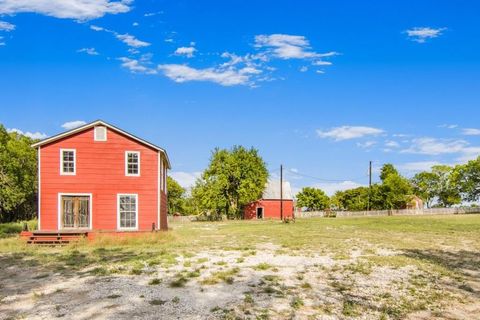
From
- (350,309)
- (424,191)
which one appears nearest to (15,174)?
(350,309)

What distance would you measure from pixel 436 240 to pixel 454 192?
8834 centimetres

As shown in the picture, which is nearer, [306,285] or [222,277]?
[306,285]

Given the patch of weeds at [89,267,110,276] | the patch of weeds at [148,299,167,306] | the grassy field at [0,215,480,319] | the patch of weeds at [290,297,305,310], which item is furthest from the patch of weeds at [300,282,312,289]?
the patch of weeds at [89,267,110,276]

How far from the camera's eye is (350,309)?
31.8 ft

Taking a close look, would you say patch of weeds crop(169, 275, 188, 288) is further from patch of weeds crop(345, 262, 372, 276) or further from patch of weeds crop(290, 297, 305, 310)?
patch of weeds crop(345, 262, 372, 276)

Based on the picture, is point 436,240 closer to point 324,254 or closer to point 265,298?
point 324,254

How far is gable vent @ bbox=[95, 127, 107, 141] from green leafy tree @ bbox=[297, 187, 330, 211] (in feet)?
260

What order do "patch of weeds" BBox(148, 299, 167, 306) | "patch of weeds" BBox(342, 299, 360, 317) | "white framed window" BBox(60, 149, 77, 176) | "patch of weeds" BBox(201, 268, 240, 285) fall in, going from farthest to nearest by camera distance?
"white framed window" BBox(60, 149, 77, 176) → "patch of weeds" BBox(201, 268, 240, 285) → "patch of weeds" BBox(148, 299, 167, 306) → "patch of weeds" BBox(342, 299, 360, 317)

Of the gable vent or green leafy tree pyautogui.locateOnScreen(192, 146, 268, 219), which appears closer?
the gable vent

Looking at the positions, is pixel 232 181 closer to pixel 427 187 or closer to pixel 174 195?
pixel 174 195

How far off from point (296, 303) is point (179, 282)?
3.62 metres

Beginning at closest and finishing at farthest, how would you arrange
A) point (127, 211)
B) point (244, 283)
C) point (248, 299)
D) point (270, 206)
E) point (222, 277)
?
point (248, 299)
point (244, 283)
point (222, 277)
point (127, 211)
point (270, 206)

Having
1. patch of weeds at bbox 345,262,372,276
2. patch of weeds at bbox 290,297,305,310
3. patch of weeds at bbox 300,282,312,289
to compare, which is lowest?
patch of weeds at bbox 345,262,372,276

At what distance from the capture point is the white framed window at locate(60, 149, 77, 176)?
2777cm
